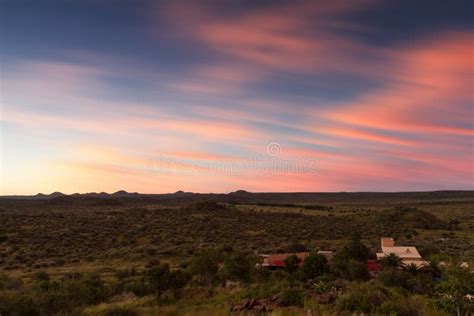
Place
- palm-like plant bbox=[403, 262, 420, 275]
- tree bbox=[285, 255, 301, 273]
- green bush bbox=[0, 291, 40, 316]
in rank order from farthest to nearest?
tree bbox=[285, 255, 301, 273] < palm-like plant bbox=[403, 262, 420, 275] < green bush bbox=[0, 291, 40, 316]

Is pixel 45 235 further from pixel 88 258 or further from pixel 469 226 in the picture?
pixel 469 226

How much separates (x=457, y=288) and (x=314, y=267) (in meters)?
16.2

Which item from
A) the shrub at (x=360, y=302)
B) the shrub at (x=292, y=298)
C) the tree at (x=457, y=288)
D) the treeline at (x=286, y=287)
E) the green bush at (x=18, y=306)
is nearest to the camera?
the tree at (x=457, y=288)

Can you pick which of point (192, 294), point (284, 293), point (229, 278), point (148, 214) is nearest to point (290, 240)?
point (229, 278)

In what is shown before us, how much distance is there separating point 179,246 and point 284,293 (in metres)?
28.2

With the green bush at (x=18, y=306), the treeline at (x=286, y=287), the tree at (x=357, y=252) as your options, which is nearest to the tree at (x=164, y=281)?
the treeline at (x=286, y=287)

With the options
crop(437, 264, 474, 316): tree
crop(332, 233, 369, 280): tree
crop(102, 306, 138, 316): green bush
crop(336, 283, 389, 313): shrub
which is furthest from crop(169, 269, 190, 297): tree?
crop(437, 264, 474, 316): tree

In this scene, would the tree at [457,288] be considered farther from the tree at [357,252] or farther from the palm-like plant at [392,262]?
the tree at [357,252]

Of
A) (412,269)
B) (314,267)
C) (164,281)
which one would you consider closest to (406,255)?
(412,269)

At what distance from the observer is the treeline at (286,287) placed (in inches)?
490

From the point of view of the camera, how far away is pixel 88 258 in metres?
37.3

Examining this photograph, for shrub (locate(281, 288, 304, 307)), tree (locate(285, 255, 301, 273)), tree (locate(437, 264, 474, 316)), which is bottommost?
tree (locate(285, 255, 301, 273))

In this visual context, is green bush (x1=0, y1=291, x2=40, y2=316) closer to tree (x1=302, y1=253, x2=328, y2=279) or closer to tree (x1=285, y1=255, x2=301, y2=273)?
tree (x1=302, y1=253, x2=328, y2=279)

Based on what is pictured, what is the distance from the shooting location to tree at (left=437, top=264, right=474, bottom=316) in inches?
435
